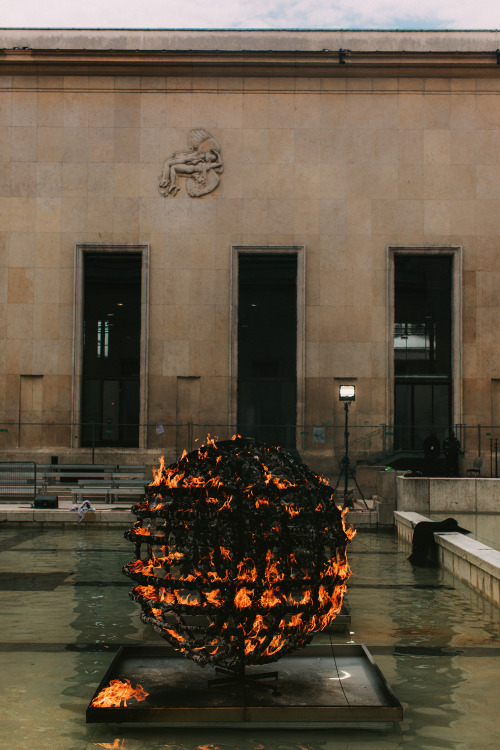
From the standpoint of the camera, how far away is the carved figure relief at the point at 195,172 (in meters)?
33.8

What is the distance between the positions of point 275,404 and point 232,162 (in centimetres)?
964

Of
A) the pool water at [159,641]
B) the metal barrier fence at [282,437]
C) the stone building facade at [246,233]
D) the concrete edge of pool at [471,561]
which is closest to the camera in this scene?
the pool water at [159,641]

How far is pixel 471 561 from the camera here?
44.8 ft

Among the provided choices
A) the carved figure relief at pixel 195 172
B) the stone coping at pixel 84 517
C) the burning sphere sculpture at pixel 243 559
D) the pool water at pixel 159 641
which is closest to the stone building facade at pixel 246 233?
the carved figure relief at pixel 195 172

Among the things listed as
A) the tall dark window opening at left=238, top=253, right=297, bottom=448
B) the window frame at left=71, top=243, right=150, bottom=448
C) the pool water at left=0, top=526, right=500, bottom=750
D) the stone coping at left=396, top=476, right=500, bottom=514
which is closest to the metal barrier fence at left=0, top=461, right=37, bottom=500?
the window frame at left=71, top=243, right=150, bottom=448

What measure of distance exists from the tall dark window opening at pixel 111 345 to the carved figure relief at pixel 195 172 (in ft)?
9.99

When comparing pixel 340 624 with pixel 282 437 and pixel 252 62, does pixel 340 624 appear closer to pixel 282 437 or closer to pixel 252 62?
Result: pixel 282 437

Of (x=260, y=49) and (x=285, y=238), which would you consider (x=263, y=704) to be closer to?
(x=285, y=238)

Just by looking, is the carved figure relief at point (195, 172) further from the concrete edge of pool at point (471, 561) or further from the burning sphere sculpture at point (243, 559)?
the burning sphere sculpture at point (243, 559)

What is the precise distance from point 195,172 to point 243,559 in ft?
92.6

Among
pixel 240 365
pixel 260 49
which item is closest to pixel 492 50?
pixel 260 49

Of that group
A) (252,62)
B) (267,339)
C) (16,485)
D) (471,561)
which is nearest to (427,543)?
(471,561)

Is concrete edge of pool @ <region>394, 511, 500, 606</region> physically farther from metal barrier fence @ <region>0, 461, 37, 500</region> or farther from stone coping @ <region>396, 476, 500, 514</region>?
metal barrier fence @ <region>0, 461, 37, 500</region>

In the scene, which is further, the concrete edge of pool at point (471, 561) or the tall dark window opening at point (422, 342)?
the tall dark window opening at point (422, 342)
